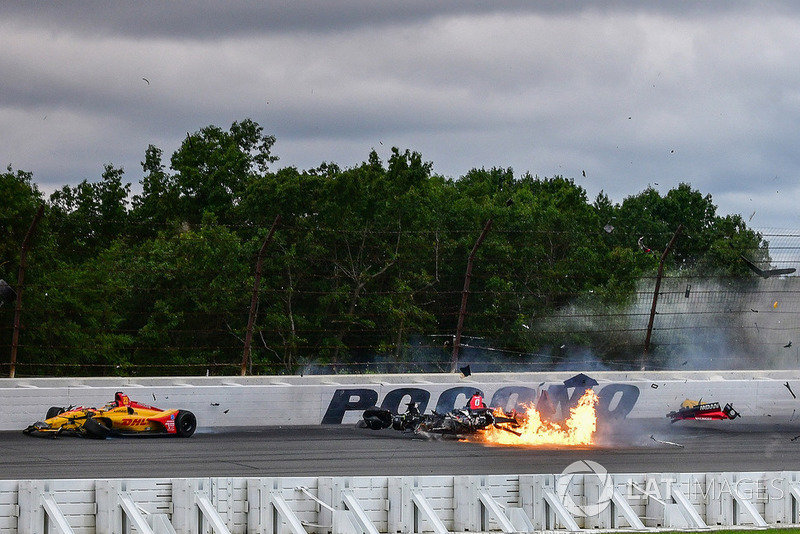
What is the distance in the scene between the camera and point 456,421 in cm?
2367

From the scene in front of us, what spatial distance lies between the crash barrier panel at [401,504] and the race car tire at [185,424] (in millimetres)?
10605

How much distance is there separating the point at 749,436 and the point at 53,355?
20925 millimetres

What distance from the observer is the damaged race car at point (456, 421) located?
23625mm

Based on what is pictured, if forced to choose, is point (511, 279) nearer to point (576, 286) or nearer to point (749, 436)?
point (576, 286)

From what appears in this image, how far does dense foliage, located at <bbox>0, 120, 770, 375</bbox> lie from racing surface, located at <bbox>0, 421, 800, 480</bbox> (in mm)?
4009

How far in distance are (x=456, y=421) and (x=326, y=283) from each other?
1849 cm

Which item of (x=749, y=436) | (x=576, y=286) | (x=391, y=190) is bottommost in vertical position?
(x=749, y=436)

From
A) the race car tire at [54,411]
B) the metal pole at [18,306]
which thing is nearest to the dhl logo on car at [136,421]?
the race car tire at [54,411]

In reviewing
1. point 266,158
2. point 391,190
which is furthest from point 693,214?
point 391,190

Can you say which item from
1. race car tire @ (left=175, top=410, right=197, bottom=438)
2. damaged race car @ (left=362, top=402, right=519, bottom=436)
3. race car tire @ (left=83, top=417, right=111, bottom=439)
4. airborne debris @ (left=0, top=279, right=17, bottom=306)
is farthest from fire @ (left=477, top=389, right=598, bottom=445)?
airborne debris @ (left=0, top=279, right=17, bottom=306)

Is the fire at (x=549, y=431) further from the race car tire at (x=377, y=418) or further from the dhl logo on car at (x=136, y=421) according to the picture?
the dhl logo on car at (x=136, y=421)

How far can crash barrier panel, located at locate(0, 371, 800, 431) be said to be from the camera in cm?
2472

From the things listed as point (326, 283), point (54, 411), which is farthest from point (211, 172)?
point (54, 411)

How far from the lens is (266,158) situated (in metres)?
66.0
